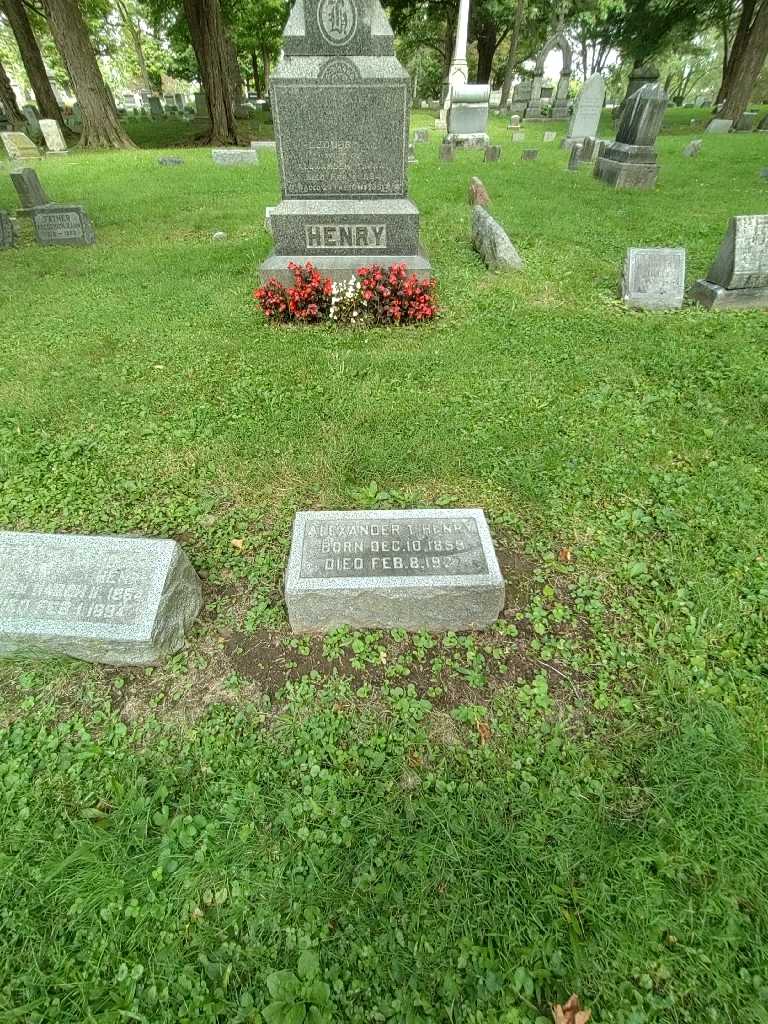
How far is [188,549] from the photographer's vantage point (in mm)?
3314

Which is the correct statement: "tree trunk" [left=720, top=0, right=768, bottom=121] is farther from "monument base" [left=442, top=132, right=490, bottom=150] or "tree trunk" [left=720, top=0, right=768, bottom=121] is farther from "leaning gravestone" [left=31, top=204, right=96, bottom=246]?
"leaning gravestone" [left=31, top=204, right=96, bottom=246]

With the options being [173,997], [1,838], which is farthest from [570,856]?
[1,838]

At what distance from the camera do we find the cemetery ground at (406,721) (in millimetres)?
1754

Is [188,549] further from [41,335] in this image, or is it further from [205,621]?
[41,335]

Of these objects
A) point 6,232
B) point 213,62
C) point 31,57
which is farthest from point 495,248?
point 31,57

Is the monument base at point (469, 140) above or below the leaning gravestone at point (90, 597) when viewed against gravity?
above

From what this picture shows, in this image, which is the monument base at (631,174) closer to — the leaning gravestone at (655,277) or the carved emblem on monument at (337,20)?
the leaning gravestone at (655,277)

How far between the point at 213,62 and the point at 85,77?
446 centimetres

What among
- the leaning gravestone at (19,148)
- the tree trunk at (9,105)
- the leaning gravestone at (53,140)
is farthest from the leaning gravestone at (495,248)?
the tree trunk at (9,105)

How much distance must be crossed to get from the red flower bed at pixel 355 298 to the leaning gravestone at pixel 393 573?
12.8 feet

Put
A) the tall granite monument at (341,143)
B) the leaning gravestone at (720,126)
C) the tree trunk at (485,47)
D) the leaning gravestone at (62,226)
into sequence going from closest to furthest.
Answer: the tall granite monument at (341,143), the leaning gravestone at (62,226), the leaning gravestone at (720,126), the tree trunk at (485,47)

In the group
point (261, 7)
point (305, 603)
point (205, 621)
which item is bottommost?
point (205, 621)

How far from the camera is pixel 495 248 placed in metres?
7.36

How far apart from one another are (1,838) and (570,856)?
7.61 feet
